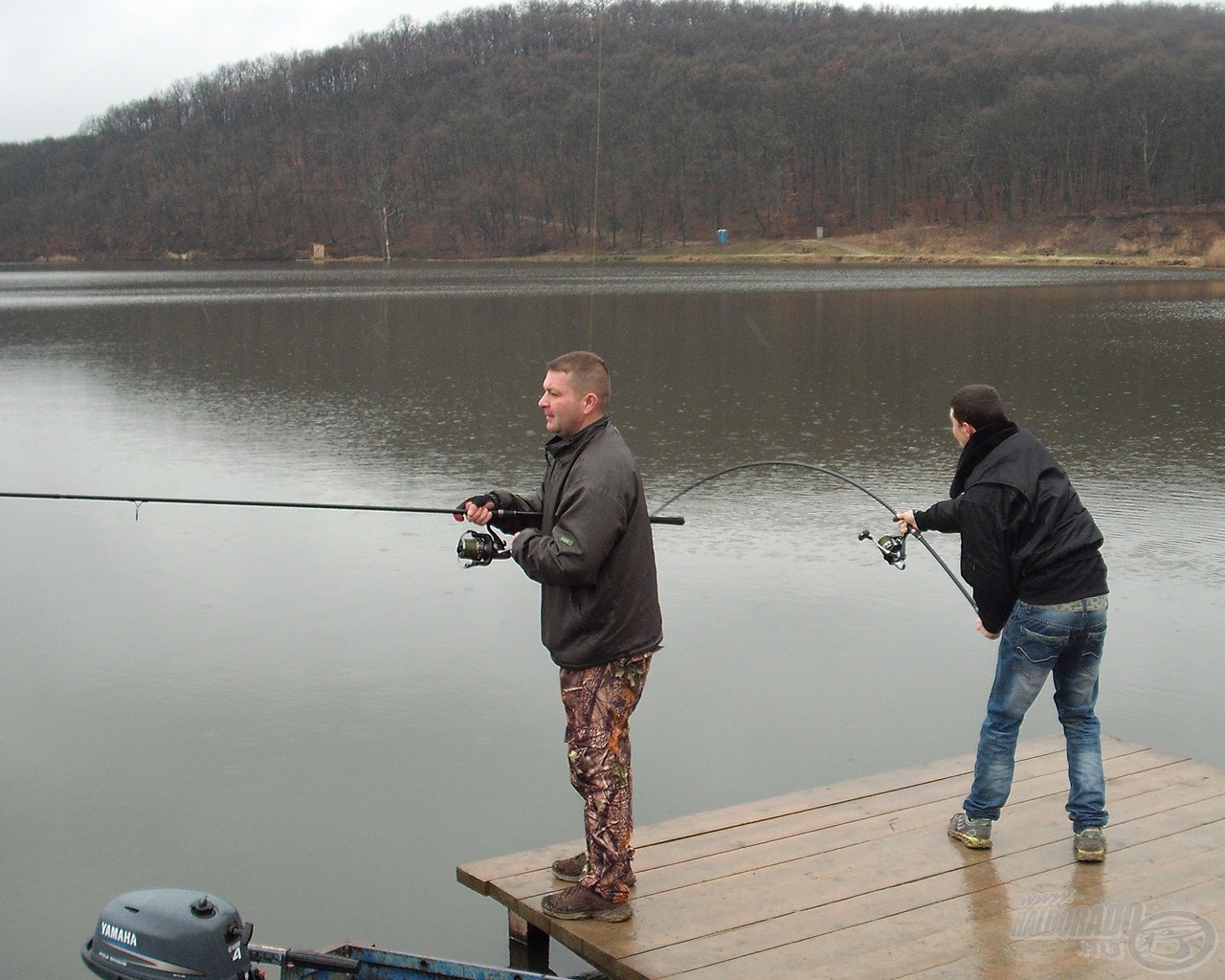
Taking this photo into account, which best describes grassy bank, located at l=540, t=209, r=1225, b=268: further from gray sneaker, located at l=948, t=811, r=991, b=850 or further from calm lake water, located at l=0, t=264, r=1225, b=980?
gray sneaker, located at l=948, t=811, r=991, b=850

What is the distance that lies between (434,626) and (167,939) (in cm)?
437

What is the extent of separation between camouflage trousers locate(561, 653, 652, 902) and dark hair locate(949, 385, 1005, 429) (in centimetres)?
122

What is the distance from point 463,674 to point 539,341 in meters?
16.8

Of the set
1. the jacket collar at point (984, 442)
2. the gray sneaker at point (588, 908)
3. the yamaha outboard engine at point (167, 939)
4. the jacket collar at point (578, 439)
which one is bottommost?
the gray sneaker at point (588, 908)

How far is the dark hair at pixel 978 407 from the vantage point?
12.9 feet

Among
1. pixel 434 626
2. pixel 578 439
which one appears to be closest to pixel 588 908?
pixel 578 439

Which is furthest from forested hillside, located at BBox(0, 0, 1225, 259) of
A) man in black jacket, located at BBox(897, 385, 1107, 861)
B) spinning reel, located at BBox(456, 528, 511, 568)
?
spinning reel, located at BBox(456, 528, 511, 568)

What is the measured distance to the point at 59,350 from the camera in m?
23.2

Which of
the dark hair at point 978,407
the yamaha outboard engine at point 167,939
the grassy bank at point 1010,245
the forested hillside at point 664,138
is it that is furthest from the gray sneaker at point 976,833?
the forested hillside at point 664,138

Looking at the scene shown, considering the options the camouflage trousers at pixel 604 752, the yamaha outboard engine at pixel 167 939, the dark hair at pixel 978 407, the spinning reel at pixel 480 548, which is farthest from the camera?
the dark hair at pixel 978 407

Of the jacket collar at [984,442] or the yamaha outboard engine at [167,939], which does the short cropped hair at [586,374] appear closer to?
the jacket collar at [984,442]

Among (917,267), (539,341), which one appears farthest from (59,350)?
(917,267)

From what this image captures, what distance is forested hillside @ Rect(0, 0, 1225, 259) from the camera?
3597 inches

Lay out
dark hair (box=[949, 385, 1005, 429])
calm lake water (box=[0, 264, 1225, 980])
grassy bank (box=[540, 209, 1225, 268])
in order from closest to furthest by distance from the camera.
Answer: dark hair (box=[949, 385, 1005, 429])
calm lake water (box=[0, 264, 1225, 980])
grassy bank (box=[540, 209, 1225, 268])
